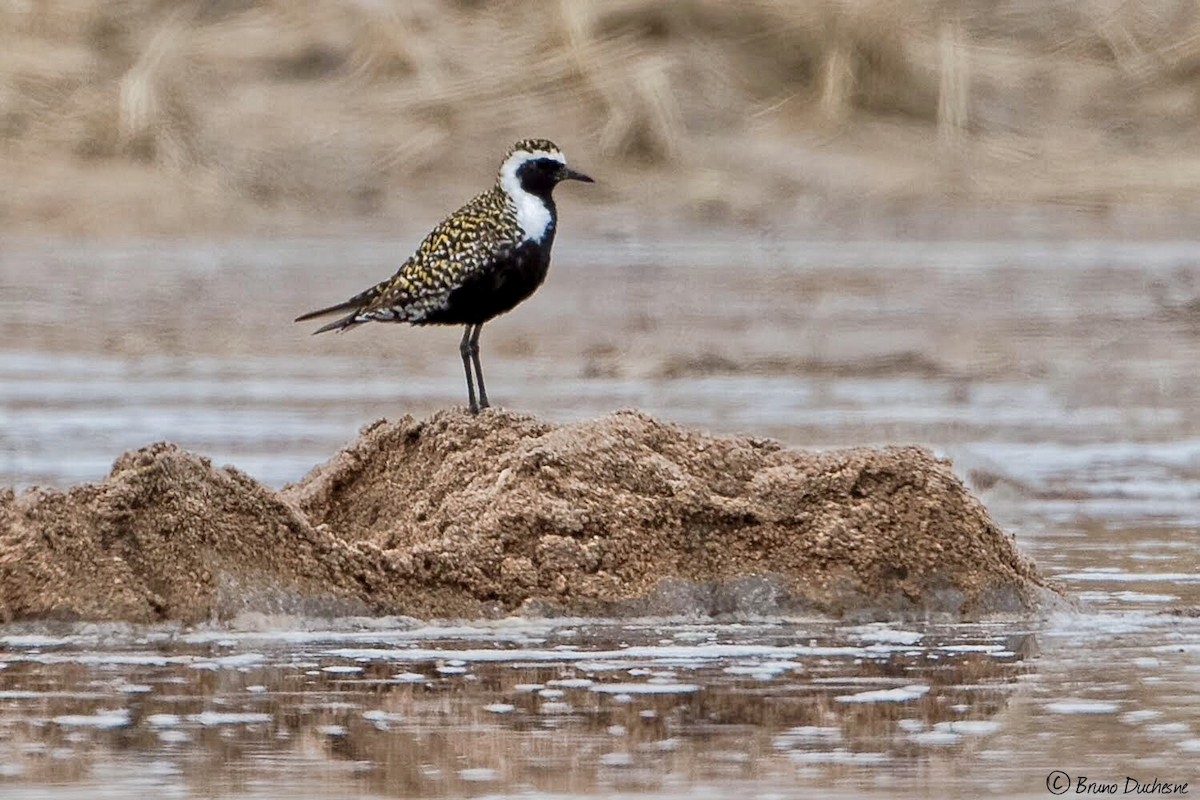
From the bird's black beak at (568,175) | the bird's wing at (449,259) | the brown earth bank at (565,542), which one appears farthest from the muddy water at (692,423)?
the bird's black beak at (568,175)

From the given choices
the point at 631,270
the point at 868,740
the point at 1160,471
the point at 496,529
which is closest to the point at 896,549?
the point at 496,529

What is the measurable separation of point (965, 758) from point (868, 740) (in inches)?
9.9

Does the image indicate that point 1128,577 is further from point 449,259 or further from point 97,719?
point 97,719

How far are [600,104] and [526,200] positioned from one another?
8.90 meters

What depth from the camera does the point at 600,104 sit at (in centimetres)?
1775

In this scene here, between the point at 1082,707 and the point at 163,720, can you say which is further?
the point at 1082,707

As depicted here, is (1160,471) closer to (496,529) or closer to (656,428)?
(656,428)

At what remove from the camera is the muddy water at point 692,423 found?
5453 mm

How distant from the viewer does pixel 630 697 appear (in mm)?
6055

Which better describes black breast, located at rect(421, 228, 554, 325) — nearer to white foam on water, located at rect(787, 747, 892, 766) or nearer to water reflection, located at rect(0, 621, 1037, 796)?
water reflection, located at rect(0, 621, 1037, 796)

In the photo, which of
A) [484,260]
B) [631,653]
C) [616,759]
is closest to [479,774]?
[616,759]

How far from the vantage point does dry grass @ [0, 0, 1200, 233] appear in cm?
1712

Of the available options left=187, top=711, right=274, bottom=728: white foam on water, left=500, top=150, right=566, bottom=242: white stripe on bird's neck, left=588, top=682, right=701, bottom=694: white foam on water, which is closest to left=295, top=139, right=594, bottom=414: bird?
left=500, top=150, right=566, bottom=242: white stripe on bird's neck

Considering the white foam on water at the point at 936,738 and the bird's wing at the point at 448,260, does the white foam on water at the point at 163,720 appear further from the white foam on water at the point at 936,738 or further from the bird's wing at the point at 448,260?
the bird's wing at the point at 448,260
